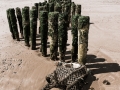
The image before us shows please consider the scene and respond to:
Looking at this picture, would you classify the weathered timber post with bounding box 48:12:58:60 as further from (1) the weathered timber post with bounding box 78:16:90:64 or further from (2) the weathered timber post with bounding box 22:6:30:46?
(2) the weathered timber post with bounding box 22:6:30:46

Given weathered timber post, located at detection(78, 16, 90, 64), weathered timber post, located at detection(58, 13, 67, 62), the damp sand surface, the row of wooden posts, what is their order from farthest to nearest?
1. weathered timber post, located at detection(58, 13, 67, 62)
2. the damp sand surface
3. the row of wooden posts
4. weathered timber post, located at detection(78, 16, 90, 64)

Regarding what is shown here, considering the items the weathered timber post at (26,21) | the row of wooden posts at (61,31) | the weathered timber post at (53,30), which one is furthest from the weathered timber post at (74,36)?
the weathered timber post at (26,21)

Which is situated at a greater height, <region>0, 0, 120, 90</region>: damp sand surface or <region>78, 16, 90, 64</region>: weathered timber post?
<region>78, 16, 90, 64</region>: weathered timber post

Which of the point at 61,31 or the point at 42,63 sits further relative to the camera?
the point at 42,63

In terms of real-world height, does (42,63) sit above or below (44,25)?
below

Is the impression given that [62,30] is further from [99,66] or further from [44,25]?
[99,66]

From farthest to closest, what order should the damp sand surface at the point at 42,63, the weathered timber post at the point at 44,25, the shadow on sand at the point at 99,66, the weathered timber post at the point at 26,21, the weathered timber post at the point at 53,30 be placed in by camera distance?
1. the weathered timber post at the point at 26,21
2. the weathered timber post at the point at 44,25
3. the weathered timber post at the point at 53,30
4. the shadow on sand at the point at 99,66
5. the damp sand surface at the point at 42,63

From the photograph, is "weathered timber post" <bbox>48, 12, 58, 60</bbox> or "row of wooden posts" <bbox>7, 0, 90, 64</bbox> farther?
"weathered timber post" <bbox>48, 12, 58, 60</bbox>

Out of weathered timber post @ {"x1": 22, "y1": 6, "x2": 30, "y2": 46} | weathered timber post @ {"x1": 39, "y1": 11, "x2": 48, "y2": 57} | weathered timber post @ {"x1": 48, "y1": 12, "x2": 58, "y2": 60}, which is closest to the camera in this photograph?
weathered timber post @ {"x1": 48, "y1": 12, "x2": 58, "y2": 60}

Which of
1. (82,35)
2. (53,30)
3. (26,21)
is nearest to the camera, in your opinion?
(82,35)

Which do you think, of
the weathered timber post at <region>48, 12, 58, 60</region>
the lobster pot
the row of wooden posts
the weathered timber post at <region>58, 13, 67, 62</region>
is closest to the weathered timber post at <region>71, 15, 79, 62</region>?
the row of wooden posts

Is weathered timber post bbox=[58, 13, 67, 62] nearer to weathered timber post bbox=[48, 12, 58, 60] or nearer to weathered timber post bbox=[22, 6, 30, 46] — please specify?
weathered timber post bbox=[48, 12, 58, 60]

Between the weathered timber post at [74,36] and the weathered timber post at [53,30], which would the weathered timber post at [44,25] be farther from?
the weathered timber post at [74,36]

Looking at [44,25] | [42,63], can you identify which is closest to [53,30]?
[44,25]
